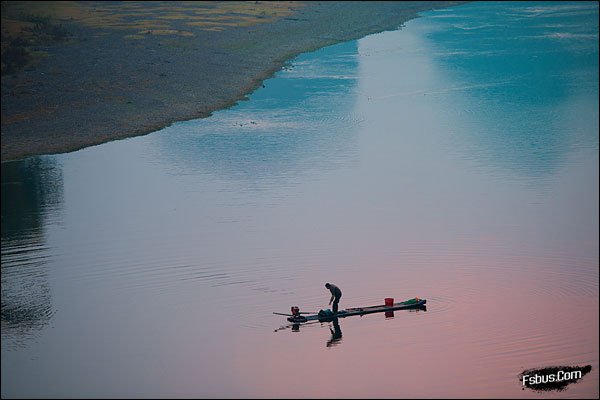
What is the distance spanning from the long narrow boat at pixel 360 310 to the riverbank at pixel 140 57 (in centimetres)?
2136

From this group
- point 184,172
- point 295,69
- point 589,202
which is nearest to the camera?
point 589,202

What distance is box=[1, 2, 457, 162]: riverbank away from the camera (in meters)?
43.8

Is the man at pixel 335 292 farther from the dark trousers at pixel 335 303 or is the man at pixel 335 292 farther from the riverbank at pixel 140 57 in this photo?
the riverbank at pixel 140 57

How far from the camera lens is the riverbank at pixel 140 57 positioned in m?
43.8

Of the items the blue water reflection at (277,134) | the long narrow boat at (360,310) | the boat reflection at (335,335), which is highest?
the blue water reflection at (277,134)

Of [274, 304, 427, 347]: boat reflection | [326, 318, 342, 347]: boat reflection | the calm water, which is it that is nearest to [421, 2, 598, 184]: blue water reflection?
the calm water

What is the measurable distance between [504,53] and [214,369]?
48.9 meters

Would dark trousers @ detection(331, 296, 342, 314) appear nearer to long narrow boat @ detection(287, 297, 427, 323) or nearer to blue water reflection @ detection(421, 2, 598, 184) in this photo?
long narrow boat @ detection(287, 297, 427, 323)

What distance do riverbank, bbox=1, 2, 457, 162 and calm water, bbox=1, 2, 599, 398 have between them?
2480 mm

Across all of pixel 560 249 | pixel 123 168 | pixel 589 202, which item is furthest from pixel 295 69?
pixel 560 249

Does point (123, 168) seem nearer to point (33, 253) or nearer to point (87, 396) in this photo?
point (33, 253)

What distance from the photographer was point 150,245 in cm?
2766

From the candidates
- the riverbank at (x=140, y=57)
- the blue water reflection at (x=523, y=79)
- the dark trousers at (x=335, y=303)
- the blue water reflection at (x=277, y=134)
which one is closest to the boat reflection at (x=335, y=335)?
the dark trousers at (x=335, y=303)

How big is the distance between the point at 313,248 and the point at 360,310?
18.7 ft
